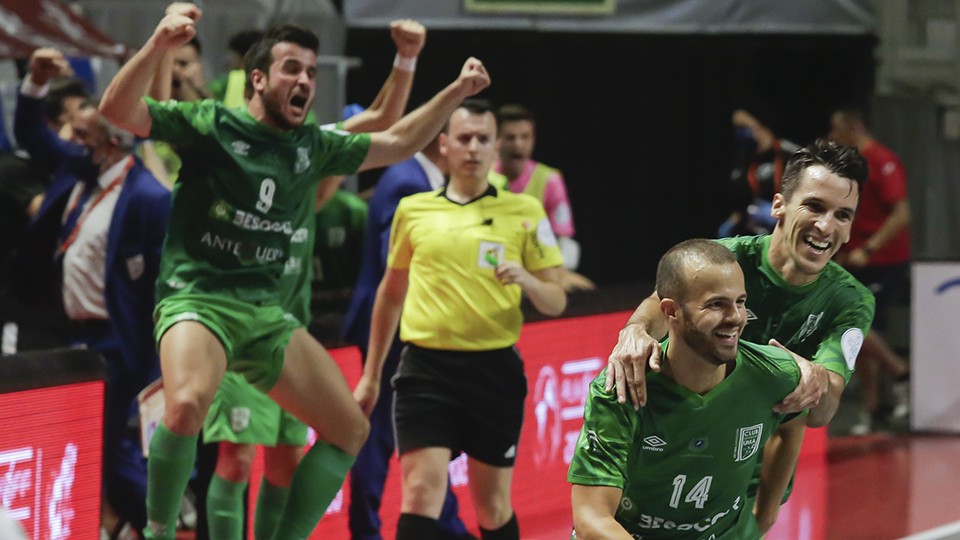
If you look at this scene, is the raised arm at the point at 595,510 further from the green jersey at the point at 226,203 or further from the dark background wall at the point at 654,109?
the dark background wall at the point at 654,109

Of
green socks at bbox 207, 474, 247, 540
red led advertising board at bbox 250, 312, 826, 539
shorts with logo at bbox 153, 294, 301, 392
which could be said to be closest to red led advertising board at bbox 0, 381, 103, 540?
shorts with logo at bbox 153, 294, 301, 392

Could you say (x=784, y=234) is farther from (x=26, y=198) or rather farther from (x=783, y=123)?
(x=783, y=123)

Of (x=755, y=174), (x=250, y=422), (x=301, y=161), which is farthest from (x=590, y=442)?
(x=755, y=174)

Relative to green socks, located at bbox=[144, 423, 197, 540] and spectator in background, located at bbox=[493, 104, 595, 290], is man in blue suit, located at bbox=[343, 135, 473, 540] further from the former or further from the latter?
spectator in background, located at bbox=[493, 104, 595, 290]

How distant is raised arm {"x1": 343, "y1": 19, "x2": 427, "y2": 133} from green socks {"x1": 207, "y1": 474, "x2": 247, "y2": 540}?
4.90 ft

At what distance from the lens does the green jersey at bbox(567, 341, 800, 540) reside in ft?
13.9

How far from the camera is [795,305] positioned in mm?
5109

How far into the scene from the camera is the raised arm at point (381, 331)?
643 cm

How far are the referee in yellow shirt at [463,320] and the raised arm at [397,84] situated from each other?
29 cm

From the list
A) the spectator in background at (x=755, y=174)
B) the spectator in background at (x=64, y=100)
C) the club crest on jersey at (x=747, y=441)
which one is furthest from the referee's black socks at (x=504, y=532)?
the spectator in background at (x=755, y=174)

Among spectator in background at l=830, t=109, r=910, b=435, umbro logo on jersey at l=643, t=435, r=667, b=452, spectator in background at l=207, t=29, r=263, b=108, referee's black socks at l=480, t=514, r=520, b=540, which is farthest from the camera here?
spectator in background at l=830, t=109, r=910, b=435

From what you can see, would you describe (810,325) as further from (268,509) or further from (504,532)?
(268,509)

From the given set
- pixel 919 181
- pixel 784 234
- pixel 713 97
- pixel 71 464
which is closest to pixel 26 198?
pixel 71 464

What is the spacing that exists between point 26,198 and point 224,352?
319 centimetres
